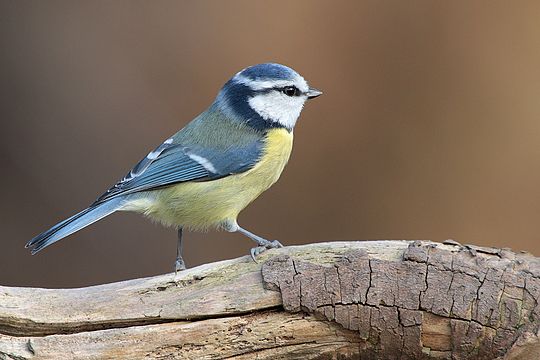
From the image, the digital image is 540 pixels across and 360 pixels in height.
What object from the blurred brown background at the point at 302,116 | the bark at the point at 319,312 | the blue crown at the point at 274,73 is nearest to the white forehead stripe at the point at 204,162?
the blue crown at the point at 274,73

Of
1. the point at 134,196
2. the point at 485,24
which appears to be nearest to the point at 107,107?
the point at 134,196

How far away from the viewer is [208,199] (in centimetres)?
262

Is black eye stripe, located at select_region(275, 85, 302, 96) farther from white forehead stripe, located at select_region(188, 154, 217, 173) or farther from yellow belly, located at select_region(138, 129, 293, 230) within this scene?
white forehead stripe, located at select_region(188, 154, 217, 173)

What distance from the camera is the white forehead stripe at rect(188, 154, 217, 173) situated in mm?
2652

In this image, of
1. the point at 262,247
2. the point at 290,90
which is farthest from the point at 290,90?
the point at 262,247

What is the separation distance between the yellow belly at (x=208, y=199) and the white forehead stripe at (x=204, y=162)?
0.15 ft

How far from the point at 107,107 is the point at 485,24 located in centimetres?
190

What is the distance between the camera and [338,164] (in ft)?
12.6

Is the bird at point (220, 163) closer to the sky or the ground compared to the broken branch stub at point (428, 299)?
closer to the sky

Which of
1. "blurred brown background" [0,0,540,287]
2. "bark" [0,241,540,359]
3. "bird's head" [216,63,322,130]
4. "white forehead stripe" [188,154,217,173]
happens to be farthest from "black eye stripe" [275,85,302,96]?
"blurred brown background" [0,0,540,287]

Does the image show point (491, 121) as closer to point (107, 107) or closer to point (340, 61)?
point (340, 61)

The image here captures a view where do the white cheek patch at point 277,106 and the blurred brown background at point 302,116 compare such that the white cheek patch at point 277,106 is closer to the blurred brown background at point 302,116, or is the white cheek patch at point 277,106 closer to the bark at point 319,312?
the bark at point 319,312

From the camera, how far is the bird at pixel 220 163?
2625mm

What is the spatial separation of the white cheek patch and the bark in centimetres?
70
